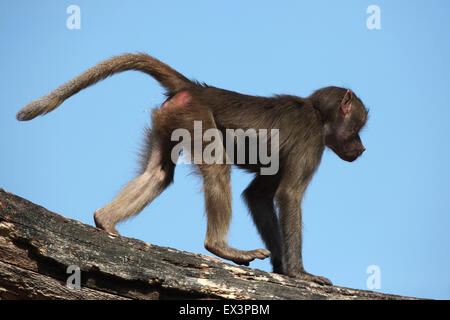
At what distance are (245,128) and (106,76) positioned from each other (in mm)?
2029

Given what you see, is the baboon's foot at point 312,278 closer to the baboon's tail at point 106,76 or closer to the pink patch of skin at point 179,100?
the pink patch of skin at point 179,100

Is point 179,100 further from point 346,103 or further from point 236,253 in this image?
point 346,103

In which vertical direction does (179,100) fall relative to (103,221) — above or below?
above

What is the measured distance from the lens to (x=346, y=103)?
9.03 metres

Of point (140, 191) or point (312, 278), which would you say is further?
point (140, 191)

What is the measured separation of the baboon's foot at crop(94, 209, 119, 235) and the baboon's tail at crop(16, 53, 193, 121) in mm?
1590

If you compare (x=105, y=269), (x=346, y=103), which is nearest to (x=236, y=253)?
(x=105, y=269)

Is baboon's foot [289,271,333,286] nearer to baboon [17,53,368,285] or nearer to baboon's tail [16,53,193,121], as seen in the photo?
baboon [17,53,368,285]

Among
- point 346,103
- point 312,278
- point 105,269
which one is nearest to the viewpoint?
point 105,269

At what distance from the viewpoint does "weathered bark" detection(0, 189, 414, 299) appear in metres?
5.86

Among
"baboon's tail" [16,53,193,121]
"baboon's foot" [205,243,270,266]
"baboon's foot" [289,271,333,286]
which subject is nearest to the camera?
"baboon's tail" [16,53,193,121]

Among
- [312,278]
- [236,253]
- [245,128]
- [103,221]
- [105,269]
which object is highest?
[245,128]

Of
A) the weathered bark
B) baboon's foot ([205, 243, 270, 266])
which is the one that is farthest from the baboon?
the weathered bark
